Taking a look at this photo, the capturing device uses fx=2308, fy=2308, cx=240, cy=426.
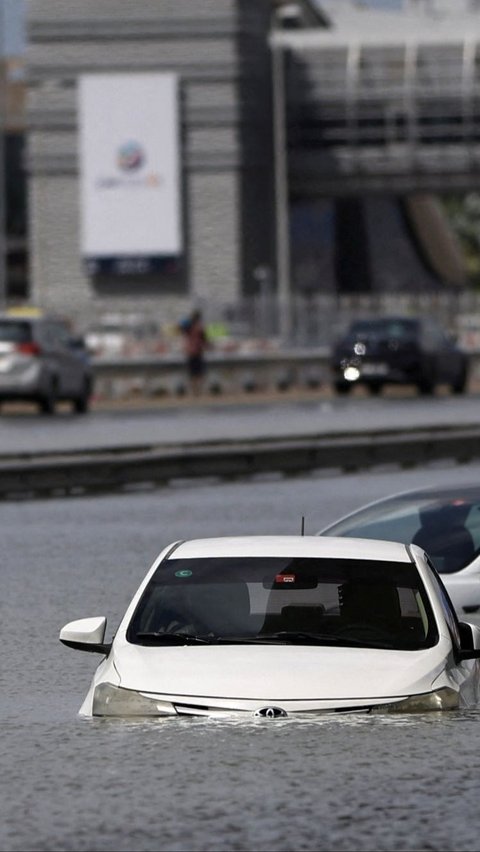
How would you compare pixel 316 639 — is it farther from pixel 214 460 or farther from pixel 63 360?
pixel 63 360

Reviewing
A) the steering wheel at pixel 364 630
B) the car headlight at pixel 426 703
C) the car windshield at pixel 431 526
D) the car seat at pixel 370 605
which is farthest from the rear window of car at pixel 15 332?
the car headlight at pixel 426 703

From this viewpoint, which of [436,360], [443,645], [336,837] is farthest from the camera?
[436,360]

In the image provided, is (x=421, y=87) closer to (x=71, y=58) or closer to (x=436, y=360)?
(x=71, y=58)

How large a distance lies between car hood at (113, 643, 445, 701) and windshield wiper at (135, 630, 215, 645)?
0.22 feet

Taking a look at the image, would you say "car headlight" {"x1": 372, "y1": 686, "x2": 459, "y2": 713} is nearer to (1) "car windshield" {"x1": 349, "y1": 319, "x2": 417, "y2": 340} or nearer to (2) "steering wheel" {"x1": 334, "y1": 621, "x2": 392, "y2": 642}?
(2) "steering wheel" {"x1": 334, "y1": 621, "x2": 392, "y2": 642}

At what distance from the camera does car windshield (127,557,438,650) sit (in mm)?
8070

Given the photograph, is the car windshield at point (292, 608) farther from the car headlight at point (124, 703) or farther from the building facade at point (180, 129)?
the building facade at point (180, 129)

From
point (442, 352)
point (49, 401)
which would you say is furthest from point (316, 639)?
point (442, 352)

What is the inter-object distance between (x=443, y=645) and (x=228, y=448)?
2059cm

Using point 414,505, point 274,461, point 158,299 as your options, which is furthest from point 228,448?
point 158,299

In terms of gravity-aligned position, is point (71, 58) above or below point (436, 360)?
above

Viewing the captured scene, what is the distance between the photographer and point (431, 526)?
13.6 m

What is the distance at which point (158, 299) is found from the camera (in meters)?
75.6

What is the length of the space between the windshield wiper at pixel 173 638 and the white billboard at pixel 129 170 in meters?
Answer: 67.6
